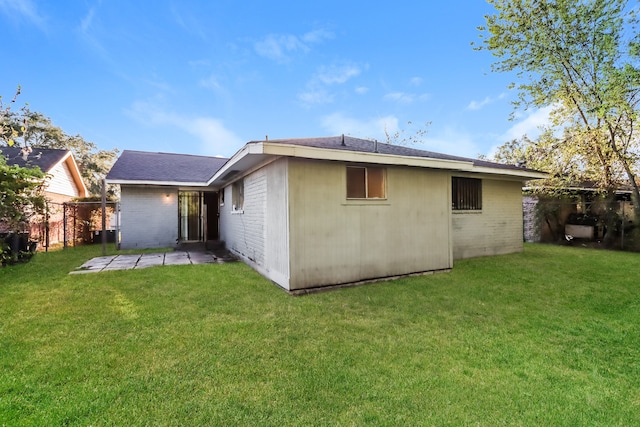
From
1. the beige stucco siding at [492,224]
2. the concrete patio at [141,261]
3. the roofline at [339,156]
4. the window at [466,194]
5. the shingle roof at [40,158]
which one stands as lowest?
the concrete patio at [141,261]

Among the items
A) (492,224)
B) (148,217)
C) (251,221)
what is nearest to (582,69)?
(492,224)

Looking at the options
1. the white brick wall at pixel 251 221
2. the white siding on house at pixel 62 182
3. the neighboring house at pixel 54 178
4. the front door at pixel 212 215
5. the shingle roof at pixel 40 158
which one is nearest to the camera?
the white brick wall at pixel 251 221

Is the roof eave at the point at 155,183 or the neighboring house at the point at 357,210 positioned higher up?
the roof eave at the point at 155,183

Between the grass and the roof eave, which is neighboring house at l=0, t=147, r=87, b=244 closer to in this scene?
the roof eave

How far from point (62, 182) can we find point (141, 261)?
10.8m

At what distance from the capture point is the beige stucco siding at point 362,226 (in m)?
5.00

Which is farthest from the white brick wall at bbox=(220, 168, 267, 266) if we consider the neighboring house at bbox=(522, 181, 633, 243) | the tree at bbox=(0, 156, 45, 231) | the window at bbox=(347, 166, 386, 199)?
the neighboring house at bbox=(522, 181, 633, 243)

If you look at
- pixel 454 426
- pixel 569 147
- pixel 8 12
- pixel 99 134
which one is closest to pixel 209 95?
pixel 8 12

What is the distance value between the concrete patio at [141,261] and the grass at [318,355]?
5.09 ft

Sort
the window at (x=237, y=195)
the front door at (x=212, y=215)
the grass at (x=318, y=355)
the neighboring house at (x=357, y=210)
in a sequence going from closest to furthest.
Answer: the grass at (x=318, y=355)
the neighboring house at (x=357, y=210)
the window at (x=237, y=195)
the front door at (x=212, y=215)

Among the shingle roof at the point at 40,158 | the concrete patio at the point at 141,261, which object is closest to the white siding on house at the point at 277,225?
the concrete patio at the point at 141,261

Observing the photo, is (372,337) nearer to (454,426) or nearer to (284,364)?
(284,364)

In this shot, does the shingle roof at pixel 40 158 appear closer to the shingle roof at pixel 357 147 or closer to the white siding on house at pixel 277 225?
the white siding on house at pixel 277 225

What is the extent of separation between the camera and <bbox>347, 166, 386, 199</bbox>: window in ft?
18.2
